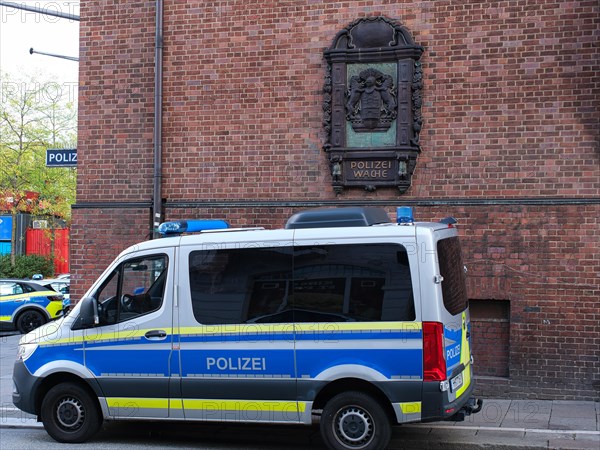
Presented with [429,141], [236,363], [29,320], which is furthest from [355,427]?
[29,320]

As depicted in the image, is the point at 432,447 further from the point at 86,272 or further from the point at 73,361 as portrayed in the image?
the point at 86,272

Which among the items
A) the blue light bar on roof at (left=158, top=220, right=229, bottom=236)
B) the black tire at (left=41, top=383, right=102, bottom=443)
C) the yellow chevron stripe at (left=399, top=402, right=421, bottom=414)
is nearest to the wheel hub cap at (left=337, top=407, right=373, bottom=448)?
the yellow chevron stripe at (left=399, top=402, right=421, bottom=414)

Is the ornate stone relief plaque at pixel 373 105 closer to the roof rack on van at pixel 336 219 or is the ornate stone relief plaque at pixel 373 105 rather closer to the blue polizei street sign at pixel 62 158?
the roof rack on van at pixel 336 219

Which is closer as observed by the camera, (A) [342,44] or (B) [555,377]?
(B) [555,377]

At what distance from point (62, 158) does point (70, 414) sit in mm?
5010

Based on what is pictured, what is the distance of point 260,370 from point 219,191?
14.0 ft

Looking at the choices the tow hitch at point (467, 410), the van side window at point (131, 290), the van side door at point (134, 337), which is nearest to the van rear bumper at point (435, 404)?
the tow hitch at point (467, 410)

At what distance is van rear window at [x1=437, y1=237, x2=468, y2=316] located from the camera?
780cm

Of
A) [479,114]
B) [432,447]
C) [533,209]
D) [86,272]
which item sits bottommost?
[432,447]

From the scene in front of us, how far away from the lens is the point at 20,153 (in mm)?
35094

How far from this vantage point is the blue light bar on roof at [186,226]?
340 inches

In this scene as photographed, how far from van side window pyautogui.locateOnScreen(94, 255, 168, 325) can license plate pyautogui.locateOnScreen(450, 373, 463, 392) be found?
2.98m

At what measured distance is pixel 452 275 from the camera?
26.6ft

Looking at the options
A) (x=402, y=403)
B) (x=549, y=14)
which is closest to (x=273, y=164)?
(x=549, y=14)
